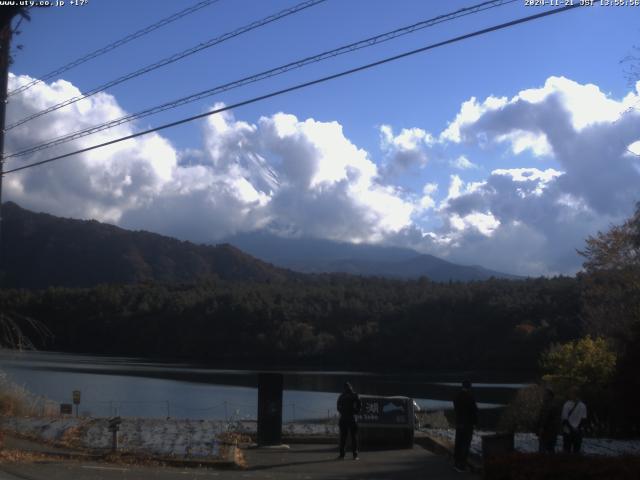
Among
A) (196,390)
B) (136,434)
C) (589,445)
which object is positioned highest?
(589,445)

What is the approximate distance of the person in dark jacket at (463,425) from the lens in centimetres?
1435

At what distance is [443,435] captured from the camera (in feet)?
64.1

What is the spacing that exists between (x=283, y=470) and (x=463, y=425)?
329cm

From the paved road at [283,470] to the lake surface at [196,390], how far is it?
1396 cm

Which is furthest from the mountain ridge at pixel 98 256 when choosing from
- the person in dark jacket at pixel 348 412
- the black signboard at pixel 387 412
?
the person in dark jacket at pixel 348 412

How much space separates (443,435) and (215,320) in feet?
255

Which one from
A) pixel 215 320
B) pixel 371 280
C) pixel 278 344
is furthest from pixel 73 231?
pixel 278 344

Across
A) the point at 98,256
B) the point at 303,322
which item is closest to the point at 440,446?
the point at 303,322

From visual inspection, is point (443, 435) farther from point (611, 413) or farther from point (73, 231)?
point (73, 231)

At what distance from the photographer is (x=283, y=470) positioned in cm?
1491

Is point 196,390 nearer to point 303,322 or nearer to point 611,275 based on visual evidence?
point 611,275

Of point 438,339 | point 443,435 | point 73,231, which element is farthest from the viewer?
point 73,231

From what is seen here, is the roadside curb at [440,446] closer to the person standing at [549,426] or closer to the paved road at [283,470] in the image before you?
the paved road at [283,470]

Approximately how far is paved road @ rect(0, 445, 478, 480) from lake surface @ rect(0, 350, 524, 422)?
14.0 metres
